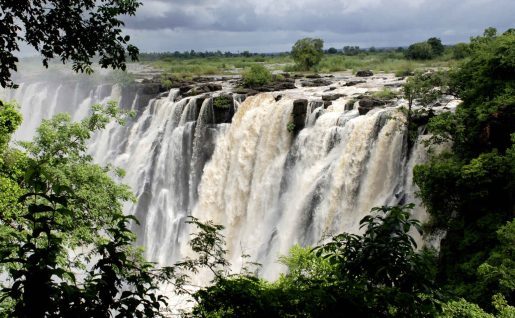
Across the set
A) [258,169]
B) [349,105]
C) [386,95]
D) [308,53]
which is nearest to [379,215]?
[349,105]

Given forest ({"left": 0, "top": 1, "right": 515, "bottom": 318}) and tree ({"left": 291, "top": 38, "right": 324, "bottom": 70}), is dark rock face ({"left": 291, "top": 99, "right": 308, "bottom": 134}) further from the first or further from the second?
tree ({"left": 291, "top": 38, "right": 324, "bottom": 70})

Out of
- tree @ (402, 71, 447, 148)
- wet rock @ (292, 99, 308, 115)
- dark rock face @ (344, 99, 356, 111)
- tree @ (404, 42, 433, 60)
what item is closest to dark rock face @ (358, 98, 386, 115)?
dark rock face @ (344, 99, 356, 111)

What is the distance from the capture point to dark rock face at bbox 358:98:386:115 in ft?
66.0

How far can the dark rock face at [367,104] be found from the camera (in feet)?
66.0

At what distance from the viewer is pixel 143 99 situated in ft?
111

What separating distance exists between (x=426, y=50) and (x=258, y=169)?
3658 cm

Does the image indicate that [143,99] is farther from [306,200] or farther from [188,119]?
[306,200]

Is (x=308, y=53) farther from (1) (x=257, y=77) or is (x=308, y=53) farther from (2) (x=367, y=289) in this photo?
(2) (x=367, y=289)

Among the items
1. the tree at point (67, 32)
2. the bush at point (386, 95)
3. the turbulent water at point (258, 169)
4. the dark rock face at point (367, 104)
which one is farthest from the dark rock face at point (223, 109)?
the tree at point (67, 32)

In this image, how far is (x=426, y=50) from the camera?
2066 inches

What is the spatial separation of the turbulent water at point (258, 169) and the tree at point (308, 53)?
18.7m

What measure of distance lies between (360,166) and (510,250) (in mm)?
7229

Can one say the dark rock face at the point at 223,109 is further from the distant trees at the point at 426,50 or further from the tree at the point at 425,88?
the distant trees at the point at 426,50

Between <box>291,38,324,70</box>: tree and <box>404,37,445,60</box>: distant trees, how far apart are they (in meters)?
12.2
